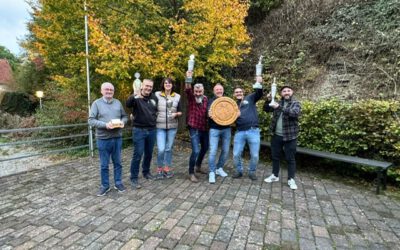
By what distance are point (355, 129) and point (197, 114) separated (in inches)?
123

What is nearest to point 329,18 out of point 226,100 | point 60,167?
point 226,100

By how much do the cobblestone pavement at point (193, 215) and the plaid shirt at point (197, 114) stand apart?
1039 millimetres

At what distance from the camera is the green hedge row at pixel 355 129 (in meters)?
4.88

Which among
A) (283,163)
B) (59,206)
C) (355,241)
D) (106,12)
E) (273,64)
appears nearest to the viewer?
(355,241)

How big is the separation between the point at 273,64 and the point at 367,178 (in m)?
5.19

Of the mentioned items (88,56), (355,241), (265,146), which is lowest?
(355,241)

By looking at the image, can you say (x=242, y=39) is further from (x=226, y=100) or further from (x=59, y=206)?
(x=59, y=206)

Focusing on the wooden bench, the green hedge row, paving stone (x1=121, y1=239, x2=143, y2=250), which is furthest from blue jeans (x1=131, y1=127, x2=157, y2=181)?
the green hedge row

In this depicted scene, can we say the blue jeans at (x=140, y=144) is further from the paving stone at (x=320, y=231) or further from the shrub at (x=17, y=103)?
the shrub at (x=17, y=103)

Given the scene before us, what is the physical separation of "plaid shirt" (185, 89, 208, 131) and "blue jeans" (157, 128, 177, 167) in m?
0.38

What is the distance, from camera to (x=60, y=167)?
575 cm

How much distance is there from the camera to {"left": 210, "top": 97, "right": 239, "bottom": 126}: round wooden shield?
4660mm

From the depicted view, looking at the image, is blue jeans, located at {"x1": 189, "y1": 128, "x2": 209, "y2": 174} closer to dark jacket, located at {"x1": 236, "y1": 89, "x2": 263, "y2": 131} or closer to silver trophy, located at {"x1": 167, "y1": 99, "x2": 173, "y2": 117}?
silver trophy, located at {"x1": 167, "y1": 99, "x2": 173, "y2": 117}

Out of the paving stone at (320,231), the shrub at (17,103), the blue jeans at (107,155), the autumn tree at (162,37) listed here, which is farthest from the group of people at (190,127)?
the shrub at (17,103)
